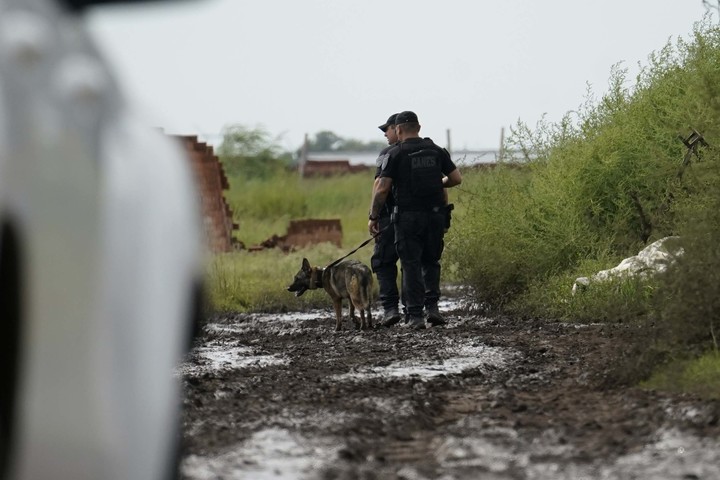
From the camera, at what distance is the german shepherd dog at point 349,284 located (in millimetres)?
13500

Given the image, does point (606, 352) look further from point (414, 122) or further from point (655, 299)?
point (414, 122)

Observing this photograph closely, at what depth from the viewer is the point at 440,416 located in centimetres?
691

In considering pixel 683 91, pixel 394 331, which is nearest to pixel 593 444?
pixel 394 331

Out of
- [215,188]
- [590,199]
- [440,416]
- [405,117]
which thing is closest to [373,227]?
[405,117]

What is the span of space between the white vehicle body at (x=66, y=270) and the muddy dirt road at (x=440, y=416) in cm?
97

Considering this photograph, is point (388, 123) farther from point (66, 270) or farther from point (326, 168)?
point (326, 168)

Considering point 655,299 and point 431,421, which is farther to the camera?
point 655,299

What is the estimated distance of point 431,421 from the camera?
6680 millimetres

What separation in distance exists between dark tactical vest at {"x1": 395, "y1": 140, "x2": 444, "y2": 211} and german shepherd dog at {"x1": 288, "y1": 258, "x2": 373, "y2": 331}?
0.84m

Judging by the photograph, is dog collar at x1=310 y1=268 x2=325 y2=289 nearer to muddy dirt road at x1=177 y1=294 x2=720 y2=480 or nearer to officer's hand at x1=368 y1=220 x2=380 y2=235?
officer's hand at x1=368 y1=220 x2=380 y2=235

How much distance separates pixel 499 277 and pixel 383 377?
650 cm

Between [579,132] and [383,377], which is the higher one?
[579,132]

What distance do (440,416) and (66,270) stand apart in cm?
513

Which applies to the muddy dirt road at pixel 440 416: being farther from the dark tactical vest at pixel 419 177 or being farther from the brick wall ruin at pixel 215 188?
the brick wall ruin at pixel 215 188
